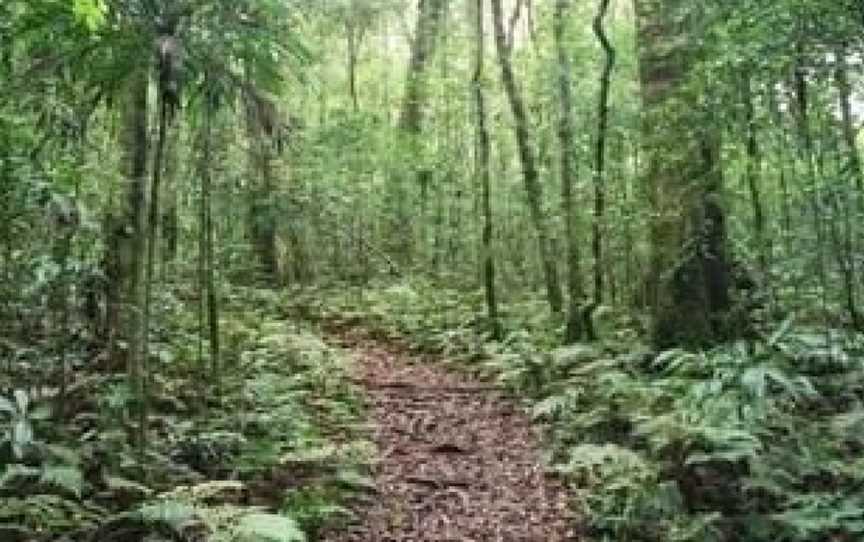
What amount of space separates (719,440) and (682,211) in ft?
12.7

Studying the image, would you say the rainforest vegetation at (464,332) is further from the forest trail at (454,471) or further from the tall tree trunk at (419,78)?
the tall tree trunk at (419,78)

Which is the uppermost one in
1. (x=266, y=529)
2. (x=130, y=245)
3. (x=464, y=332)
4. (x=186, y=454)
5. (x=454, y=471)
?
(x=130, y=245)

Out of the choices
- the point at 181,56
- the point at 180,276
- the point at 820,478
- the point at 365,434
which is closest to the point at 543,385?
the point at 365,434

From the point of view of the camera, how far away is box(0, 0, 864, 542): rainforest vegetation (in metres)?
7.49

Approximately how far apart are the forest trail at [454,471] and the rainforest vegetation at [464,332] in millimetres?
38

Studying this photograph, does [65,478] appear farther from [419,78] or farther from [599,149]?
[419,78]

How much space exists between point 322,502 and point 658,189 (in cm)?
544

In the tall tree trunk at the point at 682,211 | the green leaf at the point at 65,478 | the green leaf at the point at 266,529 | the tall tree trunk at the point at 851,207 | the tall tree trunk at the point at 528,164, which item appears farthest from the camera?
the tall tree trunk at the point at 528,164

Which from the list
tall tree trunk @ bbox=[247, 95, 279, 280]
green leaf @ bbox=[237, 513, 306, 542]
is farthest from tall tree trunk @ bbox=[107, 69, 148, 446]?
tall tree trunk @ bbox=[247, 95, 279, 280]

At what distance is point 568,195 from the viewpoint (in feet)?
45.8

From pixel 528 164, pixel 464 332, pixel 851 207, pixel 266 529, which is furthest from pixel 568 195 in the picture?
pixel 266 529

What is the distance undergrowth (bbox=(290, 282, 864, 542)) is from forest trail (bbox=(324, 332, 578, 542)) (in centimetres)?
27

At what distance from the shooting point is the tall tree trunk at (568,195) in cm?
1290

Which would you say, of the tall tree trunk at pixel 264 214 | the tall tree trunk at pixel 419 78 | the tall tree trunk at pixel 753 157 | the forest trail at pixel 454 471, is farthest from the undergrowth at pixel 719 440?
the tall tree trunk at pixel 419 78
